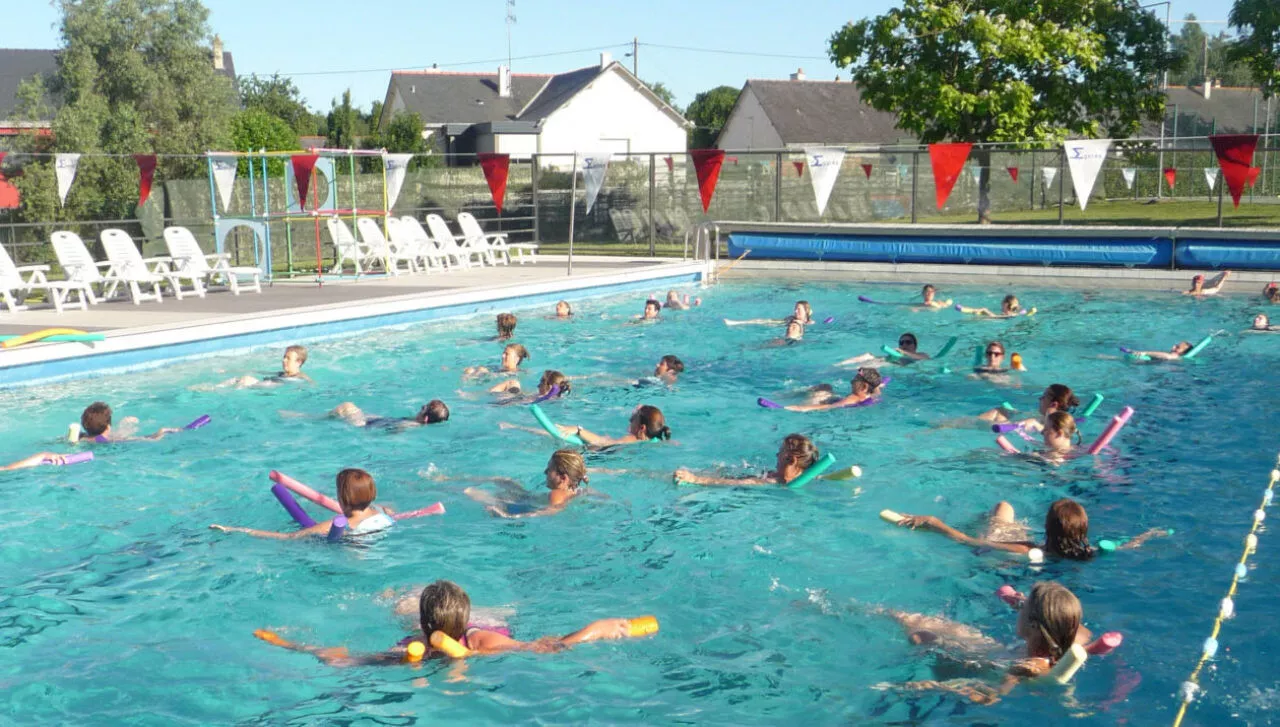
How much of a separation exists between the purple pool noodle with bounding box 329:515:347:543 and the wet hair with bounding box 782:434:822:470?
317 centimetres

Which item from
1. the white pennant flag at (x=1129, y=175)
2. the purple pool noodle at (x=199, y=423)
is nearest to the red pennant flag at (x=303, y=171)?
the purple pool noodle at (x=199, y=423)

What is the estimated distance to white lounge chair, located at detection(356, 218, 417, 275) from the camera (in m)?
20.6

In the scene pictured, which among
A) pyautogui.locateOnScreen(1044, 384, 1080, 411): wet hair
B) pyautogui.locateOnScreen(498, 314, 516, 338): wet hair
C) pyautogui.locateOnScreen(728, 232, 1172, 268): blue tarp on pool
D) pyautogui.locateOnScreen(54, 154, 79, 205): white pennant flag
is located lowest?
pyautogui.locateOnScreen(1044, 384, 1080, 411): wet hair

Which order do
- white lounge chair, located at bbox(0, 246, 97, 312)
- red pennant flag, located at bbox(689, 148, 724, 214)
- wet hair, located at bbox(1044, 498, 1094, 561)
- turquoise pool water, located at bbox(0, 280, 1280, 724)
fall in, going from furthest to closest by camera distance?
red pennant flag, located at bbox(689, 148, 724, 214) < white lounge chair, located at bbox(0, 246, 97, 312) < wet hair, located at bbox(1044, 498, 1094, 561) < turquoise pool water, located at bbox(0, 280, 1280, 724)

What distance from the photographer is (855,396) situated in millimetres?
10969

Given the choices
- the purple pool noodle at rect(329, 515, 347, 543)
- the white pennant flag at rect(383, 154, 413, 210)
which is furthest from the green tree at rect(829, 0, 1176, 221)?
the purple pool noodle at rect(329, 515, 347, 543)

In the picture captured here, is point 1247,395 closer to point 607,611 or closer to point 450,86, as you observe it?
point 607,611

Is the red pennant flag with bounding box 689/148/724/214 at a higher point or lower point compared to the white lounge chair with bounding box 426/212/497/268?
higher

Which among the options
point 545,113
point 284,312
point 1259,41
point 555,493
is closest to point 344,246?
point 284,312

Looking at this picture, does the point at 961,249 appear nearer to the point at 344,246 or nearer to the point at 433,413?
the point at 344,246

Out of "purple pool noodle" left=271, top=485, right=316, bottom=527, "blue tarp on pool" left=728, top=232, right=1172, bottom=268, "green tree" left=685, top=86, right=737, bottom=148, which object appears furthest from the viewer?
"green tree" left=685, top=86, right=737, bottom=148

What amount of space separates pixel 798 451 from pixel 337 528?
10.8ft

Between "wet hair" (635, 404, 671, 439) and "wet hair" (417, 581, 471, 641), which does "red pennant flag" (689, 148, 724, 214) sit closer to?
"wet hair" (635, 404, 671, 439)

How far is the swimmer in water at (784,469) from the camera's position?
8234 mm
